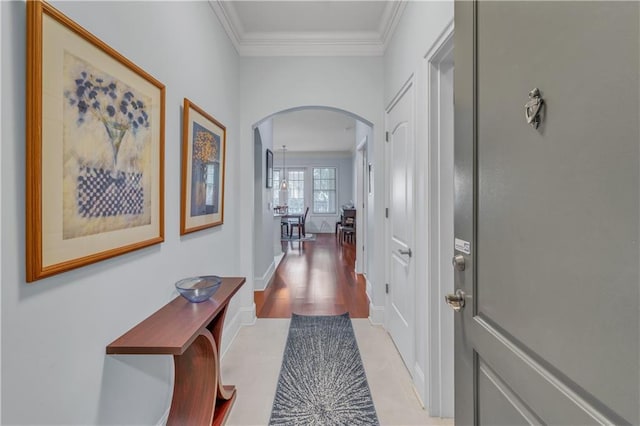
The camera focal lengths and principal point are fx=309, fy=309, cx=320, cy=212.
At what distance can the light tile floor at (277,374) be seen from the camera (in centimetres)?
180

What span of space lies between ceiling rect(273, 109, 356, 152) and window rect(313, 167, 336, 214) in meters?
0.78

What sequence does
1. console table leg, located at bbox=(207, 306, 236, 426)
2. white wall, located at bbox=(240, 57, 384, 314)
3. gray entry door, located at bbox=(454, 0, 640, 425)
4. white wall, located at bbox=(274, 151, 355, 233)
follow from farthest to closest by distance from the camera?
white wall, located at bbox=(274, 151, 355, 233) < white wall, located at bbox=(240, 57, 384, 314) < console table leg, located at bbox=(207, 306, 236, 426) < gray entry door, located at bbox=(454, 0, 640, 425)

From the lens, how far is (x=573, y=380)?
1.99ft

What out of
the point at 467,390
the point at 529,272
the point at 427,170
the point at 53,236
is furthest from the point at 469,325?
the point at 53,236

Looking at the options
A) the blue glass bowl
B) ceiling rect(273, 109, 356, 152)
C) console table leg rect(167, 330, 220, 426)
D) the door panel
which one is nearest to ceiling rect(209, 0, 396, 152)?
ceiling rect(273, 109, 356, 152)

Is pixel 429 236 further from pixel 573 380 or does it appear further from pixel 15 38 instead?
pixel 15 38

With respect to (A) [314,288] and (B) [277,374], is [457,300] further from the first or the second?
(A) [314,288]

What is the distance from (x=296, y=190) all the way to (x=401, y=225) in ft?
27.0

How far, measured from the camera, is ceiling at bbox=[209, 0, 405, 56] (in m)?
2.49

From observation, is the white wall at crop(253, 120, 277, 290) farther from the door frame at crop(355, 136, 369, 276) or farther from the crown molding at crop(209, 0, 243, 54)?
the door frame at crop(355, 136, 369, 276)

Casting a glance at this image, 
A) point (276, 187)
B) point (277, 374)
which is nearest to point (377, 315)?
point (277, 374)

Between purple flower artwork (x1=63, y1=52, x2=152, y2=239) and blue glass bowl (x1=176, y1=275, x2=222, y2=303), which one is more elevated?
purple flower artwork (x1=63, y1=52, x2=152, y2=239)

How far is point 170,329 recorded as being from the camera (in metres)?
1.30

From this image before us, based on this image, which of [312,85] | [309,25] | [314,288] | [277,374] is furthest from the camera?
[314,288]
